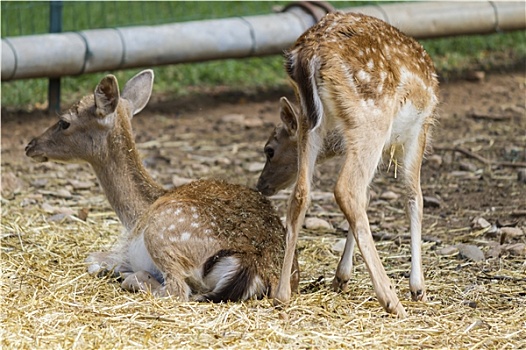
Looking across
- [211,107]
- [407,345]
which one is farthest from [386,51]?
[211,107]

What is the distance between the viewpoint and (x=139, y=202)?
594 cm

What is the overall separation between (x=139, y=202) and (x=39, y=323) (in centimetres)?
144

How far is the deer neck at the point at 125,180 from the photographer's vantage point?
5.94 metres

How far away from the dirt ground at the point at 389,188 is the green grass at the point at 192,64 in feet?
1.10

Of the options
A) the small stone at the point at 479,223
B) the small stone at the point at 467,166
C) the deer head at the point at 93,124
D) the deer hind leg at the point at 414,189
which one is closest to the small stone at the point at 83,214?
the deer head at the point at 93,124

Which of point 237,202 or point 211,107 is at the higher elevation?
point 237,202

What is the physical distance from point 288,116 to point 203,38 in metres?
3.78

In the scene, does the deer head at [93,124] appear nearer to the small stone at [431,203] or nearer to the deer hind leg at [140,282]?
the deer hind leg at [140,282]

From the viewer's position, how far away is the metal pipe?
887 cm

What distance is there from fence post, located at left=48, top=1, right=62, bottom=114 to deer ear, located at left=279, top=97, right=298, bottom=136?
3.76m

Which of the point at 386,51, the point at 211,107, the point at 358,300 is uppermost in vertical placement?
the point at 386,51

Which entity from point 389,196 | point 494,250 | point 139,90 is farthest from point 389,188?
point 139,90

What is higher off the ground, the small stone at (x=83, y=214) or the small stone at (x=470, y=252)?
the small stone at (x=470, y=252)

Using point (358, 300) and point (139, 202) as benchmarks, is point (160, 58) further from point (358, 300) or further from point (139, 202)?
point (358, 300)
